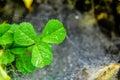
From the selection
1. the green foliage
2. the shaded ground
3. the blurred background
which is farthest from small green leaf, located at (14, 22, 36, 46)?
the blurred background

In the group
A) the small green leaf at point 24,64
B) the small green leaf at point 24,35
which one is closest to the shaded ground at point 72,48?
the small green leaf at point 24,64

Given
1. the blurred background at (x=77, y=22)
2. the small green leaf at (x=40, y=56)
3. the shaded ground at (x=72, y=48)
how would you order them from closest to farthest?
the small green leaf at (x=40, y=56) < the shaded ground at (x=72, y=48) < the blurred background at (x=77, y=22)

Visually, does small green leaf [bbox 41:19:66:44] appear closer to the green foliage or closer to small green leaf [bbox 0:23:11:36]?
the green foliage

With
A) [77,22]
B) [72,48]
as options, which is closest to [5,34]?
[72,48]

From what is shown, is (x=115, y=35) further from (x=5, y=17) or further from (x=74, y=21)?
(x=5, y=17)

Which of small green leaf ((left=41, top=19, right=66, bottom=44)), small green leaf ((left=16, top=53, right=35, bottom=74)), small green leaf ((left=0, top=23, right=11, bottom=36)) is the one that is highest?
small green leaf ((left=0, top=23, right=11, bottom=36))

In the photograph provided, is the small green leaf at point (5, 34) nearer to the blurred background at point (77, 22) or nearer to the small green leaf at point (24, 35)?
the small green leaf at point (24, 35)

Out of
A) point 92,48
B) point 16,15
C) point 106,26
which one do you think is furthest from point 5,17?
point 106,26

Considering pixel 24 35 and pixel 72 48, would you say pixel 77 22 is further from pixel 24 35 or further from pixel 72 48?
pixel 24 35
